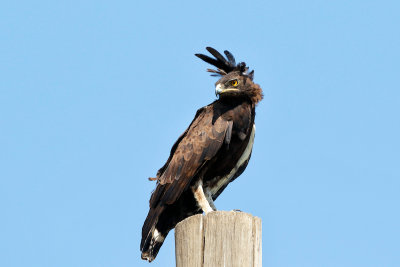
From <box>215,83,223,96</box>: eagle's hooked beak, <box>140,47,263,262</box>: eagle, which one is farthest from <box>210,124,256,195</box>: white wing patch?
<box>215,83,223,96</box>: eagle's hooked beak

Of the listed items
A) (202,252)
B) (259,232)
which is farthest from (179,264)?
(259,232)

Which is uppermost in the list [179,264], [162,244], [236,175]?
[236,175]

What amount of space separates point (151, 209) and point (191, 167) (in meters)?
0.71

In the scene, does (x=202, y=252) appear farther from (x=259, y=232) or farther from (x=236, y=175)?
(x=236, y=175)

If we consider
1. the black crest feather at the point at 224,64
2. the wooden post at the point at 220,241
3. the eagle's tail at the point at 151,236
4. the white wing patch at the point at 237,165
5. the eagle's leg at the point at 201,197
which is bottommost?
the wooden post at the point at 220,241

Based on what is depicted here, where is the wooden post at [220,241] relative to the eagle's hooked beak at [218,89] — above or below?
below

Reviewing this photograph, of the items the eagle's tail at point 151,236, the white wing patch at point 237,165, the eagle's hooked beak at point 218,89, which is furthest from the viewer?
the white wing patch at point 237,165

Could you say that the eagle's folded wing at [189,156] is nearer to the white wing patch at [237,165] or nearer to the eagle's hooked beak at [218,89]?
the eagle's hooked beak at [218,89]

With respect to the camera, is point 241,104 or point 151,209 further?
point 241,104

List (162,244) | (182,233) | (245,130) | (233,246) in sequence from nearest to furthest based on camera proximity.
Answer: (233,246) < (182,233) < (162,244) < (245,130)

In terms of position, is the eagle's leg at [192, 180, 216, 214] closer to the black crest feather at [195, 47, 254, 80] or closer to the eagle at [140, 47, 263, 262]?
the eagle at [140, 47, 263, 262]

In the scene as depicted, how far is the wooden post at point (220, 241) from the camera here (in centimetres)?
450

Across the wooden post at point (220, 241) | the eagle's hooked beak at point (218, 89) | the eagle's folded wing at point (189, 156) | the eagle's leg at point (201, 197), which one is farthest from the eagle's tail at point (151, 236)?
the wooden post at point (220, 241)

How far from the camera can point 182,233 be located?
193 inches
